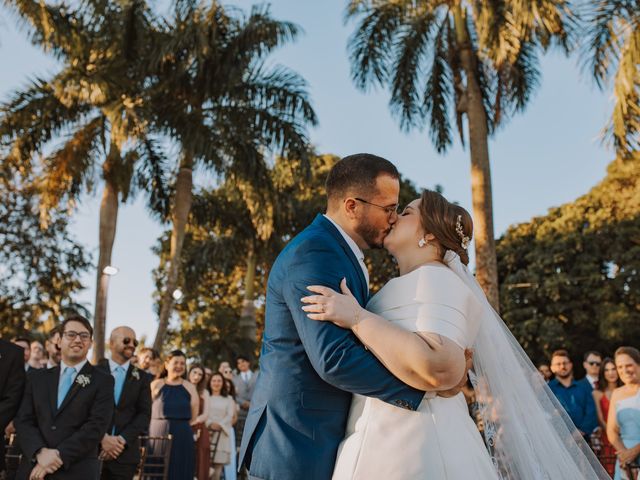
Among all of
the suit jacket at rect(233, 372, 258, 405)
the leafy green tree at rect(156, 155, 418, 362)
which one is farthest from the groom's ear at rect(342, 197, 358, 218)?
the leafy green tree at rect(156, 155, 418, 362)

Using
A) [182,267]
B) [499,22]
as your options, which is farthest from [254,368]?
[499,22]

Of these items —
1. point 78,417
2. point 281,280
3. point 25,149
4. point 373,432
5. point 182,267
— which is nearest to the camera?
point 373,432

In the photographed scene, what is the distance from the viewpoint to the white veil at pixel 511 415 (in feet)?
11.6

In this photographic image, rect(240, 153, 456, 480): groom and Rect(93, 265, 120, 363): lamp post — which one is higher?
Rect(93, 265, 120, 363): lamp post

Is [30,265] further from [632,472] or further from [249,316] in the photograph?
[632,472]

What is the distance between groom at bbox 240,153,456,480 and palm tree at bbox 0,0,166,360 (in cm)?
1424

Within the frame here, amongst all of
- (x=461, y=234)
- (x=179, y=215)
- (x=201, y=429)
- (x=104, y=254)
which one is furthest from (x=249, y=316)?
(x=461, y=234)

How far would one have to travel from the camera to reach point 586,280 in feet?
96.0

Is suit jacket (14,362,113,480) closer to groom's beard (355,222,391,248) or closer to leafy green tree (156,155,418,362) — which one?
groom's beard (355,222,391,248)

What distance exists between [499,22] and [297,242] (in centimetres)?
1177

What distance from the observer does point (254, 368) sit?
27.0 metres

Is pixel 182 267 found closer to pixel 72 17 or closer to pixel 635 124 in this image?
pixel 72 17

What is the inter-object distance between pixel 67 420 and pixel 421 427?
13.2 feet

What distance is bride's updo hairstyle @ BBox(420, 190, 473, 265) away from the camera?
10.6 ft
